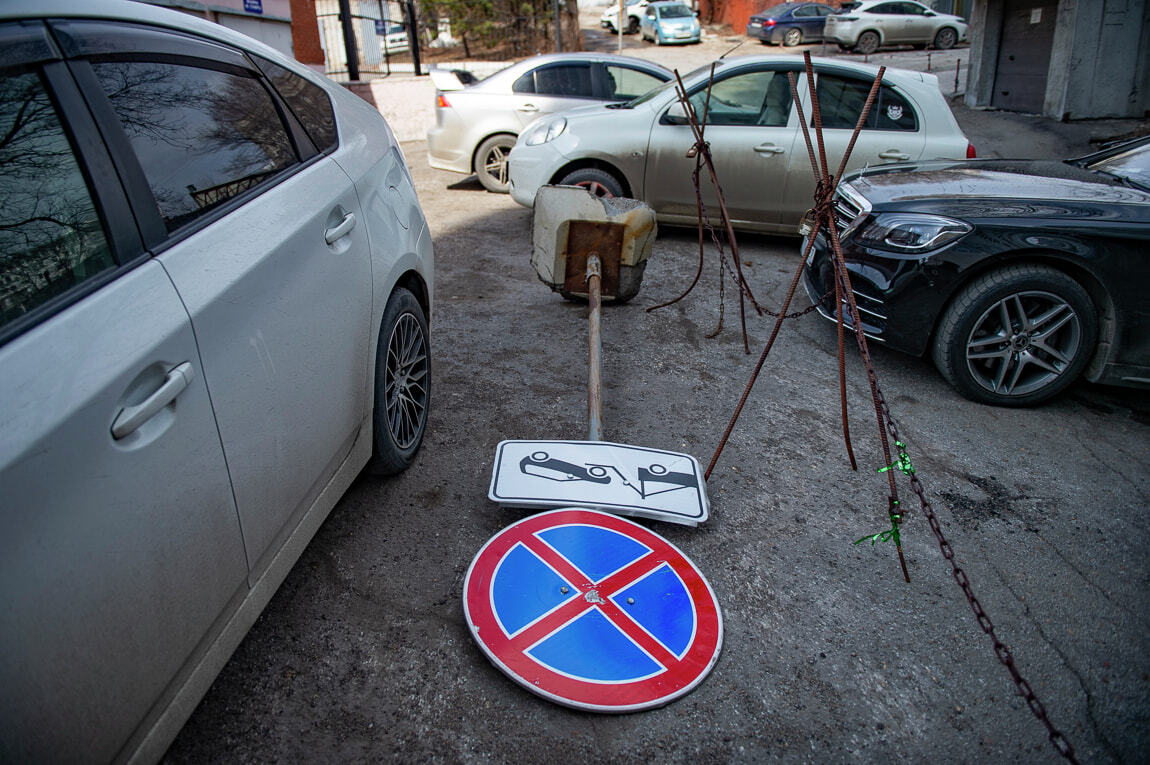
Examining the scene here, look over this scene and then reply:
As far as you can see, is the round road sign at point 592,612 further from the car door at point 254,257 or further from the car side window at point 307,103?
the car side window at point 307,103

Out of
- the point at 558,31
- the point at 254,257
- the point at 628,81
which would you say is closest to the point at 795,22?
the point at 558,31

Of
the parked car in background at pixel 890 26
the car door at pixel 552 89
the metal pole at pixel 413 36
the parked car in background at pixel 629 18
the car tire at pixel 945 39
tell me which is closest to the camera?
the car door at pixel 552 89

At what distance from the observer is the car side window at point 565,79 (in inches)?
330

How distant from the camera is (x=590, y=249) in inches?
196

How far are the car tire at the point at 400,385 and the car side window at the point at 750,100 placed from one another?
4278 mm

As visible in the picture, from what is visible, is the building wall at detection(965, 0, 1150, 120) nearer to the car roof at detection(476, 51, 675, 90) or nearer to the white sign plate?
the car roof at detection(476, 51, 675, 90)

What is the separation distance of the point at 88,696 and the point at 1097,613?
3092mm

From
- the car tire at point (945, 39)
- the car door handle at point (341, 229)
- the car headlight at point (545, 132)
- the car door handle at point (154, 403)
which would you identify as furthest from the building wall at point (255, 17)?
the car tire at point (945, 39)

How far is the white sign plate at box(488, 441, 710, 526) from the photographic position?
294 cm

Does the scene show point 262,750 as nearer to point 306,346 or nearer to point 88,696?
point 88,696

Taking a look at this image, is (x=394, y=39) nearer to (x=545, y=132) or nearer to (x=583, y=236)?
(x=545, y=132)

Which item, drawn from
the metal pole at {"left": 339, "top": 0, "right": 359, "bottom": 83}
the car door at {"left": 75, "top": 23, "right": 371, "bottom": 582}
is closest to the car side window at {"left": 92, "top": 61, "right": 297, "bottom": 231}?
the car door at {"left": 75, "top": 23, "right": 371, "bottom": 582}

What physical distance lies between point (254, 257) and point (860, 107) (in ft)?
19.6

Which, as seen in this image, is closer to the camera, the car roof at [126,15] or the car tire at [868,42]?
the car roof at [126,15]
